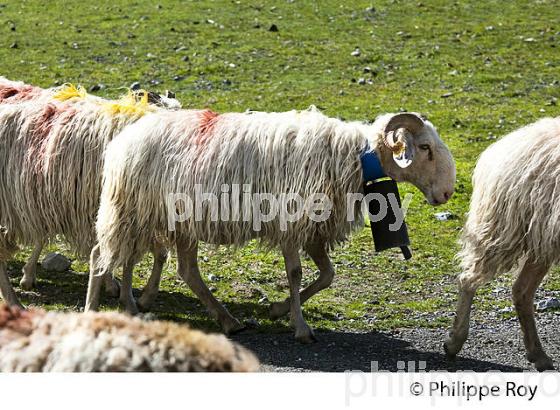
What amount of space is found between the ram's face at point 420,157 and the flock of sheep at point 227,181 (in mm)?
11

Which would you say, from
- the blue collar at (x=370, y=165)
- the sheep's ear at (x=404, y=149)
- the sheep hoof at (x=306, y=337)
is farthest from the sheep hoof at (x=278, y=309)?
the sheep's ear at (x=404, y=149)

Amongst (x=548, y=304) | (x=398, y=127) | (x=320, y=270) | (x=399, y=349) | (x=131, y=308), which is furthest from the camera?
(x=548, y=304)

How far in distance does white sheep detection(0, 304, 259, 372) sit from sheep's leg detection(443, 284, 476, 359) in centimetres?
398

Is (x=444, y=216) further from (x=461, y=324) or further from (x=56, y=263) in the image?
(x=56, y=263)

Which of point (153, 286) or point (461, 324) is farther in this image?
point (153, 286)

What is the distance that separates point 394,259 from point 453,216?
1.64 meters

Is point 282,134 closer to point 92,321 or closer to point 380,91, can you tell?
point 92,321

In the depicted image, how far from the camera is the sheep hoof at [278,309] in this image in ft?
30.8

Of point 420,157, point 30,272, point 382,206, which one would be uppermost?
point 420,157

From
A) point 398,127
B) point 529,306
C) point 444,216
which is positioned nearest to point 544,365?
point 529,306

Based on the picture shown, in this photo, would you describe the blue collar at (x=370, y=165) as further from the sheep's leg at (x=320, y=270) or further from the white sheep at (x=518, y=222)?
the white sheep at (x=518, y=222)

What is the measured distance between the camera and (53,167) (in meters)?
9.31

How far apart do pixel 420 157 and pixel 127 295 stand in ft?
9.60
